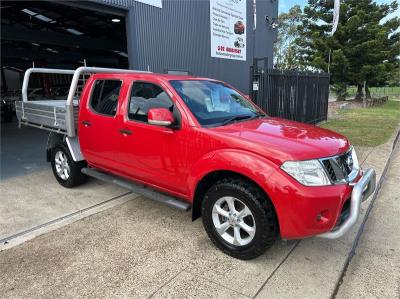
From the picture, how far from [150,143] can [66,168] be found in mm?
2241

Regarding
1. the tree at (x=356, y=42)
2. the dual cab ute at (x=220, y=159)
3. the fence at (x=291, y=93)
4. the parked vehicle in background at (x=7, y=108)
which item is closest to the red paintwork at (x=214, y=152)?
the dual cab ute at (x=220, y=159)

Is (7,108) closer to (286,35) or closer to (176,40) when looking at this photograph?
(176,40)

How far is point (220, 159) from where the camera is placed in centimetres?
324

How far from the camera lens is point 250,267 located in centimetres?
Answer: 323

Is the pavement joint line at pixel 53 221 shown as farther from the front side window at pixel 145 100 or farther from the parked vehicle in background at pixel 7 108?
the parked vehicle in background at pixel 7 108

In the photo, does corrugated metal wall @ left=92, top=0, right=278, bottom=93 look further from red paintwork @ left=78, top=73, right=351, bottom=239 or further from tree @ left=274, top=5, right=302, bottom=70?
tree @ left=274, top=5, right=302, bottom=70

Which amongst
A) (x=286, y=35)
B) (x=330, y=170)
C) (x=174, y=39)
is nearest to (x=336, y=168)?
(x=330, y=170)

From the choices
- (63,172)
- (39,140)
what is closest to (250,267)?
(63,172)

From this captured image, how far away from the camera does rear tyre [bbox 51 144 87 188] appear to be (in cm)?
526

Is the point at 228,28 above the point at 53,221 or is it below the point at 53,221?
above

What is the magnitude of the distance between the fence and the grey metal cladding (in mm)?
2424

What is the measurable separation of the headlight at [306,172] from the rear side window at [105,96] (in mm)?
2472

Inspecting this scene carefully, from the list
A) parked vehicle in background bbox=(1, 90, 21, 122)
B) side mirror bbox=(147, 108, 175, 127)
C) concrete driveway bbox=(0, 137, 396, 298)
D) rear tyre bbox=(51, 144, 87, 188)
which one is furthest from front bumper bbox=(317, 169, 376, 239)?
parked vehicle in background bbox=(1, 90, 21, 122)

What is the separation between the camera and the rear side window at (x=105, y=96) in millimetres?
4434
